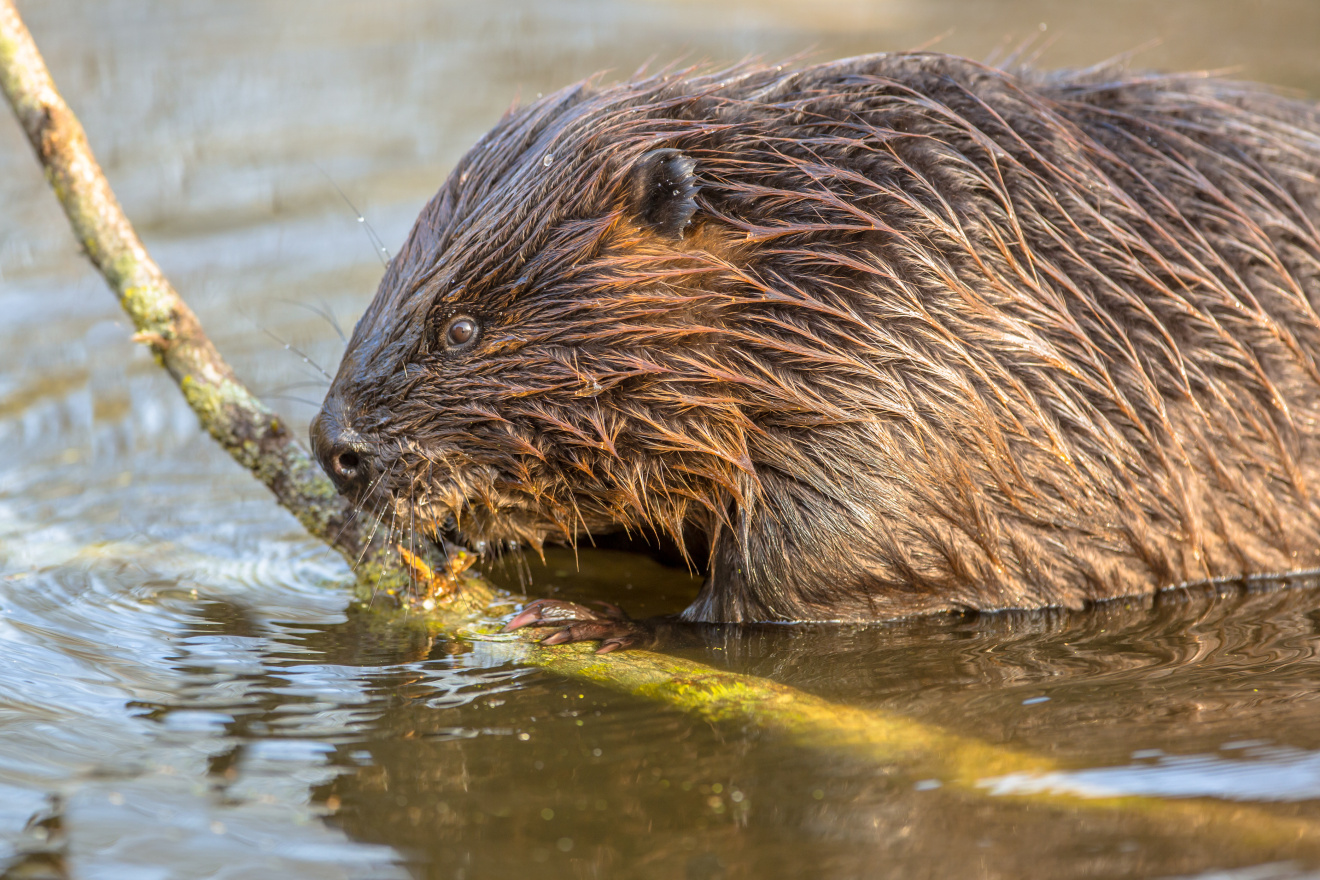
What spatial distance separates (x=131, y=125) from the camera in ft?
27.8

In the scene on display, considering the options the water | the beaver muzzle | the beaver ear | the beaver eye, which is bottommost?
the water

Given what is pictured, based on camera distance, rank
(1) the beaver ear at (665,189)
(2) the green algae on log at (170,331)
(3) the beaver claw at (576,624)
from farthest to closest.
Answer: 1. (2) the green algae on log at (170,331)
2. (3) the beaver claw at (576,624)
3. (1) the beaver ear at (665,189)

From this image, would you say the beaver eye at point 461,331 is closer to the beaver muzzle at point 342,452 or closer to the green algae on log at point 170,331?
the beaver muzzle at point 342,452

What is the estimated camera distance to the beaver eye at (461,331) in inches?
124

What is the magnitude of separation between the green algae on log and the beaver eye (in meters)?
0.57

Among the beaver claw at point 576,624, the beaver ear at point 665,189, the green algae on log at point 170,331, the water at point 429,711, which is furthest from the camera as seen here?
the green algae on log at point 170,331

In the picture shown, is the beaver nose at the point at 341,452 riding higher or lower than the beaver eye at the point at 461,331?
lower

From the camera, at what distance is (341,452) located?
10.3ft

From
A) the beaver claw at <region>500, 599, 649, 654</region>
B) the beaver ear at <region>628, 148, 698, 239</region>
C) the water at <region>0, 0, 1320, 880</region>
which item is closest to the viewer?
the water at <region>0, 0, 1320, 880</region>

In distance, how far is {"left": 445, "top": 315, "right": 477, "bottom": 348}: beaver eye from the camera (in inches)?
124

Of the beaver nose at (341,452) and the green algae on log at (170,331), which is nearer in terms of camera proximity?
the beaver nose at (341,452)

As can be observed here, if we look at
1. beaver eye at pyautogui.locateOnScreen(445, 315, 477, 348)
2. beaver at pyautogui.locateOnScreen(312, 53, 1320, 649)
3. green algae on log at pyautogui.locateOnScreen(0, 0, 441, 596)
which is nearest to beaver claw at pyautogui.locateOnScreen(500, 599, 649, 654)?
beaver at pyautogui.locateOnScreen(312, 53, 1320, 649)

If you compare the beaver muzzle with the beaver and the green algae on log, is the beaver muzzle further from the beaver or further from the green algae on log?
the green algae on log

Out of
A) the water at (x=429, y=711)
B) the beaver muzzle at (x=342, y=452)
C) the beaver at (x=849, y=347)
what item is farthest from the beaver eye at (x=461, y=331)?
the water at (x=429, y=711)
